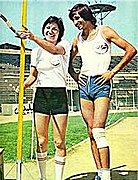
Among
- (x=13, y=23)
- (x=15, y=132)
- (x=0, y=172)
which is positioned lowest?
(x=0, y=172)

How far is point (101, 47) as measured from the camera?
3.42 metres

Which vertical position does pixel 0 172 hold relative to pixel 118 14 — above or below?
below

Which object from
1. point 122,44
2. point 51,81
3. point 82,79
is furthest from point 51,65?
point 122,44

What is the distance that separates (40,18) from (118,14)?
45 cm

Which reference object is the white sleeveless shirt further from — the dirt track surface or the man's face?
the dirt track surface

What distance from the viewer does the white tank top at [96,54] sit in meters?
3.41

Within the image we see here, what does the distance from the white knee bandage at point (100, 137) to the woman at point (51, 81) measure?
18 cm

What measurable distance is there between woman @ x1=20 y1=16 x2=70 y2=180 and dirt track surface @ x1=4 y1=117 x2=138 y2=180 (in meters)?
0.06

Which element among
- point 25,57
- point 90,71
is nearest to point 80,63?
point 90,71

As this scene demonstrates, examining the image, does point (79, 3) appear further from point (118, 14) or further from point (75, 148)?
point (75, 148)

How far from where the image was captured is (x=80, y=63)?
3.46m

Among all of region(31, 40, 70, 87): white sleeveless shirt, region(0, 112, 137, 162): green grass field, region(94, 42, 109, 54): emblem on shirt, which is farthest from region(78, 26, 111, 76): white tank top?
region(0, 112, 137, 162): green grass field

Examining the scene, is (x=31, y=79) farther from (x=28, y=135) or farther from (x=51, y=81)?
(x=28, y=135)

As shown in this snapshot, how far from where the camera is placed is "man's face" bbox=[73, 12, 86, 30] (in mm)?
3467
